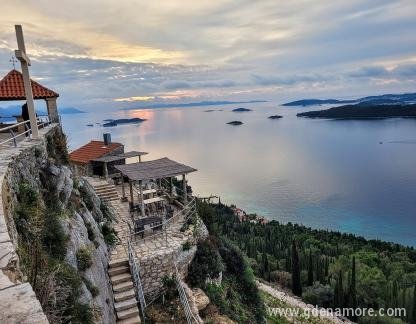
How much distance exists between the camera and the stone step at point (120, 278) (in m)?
10.6

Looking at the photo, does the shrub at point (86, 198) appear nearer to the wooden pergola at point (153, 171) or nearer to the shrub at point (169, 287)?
the wooden pergola at point (153, 171)

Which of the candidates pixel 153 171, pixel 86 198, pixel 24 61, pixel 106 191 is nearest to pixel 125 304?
pixel 86 198

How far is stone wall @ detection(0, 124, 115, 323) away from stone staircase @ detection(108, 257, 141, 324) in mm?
461

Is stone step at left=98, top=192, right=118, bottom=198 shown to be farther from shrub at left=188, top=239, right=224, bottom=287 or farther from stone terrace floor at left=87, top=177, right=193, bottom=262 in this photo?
shrub at left=188, top=239, right=224, bottom=287

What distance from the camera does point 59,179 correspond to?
10.3 m

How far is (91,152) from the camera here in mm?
23641

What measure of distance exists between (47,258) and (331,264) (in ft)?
161

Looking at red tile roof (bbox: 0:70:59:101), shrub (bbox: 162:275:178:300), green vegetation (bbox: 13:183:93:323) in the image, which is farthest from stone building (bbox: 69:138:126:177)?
green vegetation (bbox: 13:183:93:323)

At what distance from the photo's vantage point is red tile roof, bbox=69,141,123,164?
22766 mm

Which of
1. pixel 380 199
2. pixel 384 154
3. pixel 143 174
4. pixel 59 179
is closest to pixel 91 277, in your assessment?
pixel 59 179

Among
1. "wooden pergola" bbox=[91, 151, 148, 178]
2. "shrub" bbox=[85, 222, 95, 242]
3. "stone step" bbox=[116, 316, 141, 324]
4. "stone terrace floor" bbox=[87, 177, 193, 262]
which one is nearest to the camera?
"stone step" bbox=[116, 316, 141, 324]

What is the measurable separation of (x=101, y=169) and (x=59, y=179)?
12.9 metres

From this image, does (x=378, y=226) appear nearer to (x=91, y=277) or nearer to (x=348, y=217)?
(x=348, y=217)

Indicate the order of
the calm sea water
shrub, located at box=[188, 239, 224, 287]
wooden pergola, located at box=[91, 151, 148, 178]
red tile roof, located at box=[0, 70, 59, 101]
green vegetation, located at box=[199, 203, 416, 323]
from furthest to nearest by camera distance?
the calm sea water → green vegetation, located at box=[199, 203, 416, 323] → wooden pergola, located at box=[91, 151, 148, 178] → red tile roof, located at box=[0, 70, 59, 101] → shrub, located at box=[188, 239, 224, 287]
